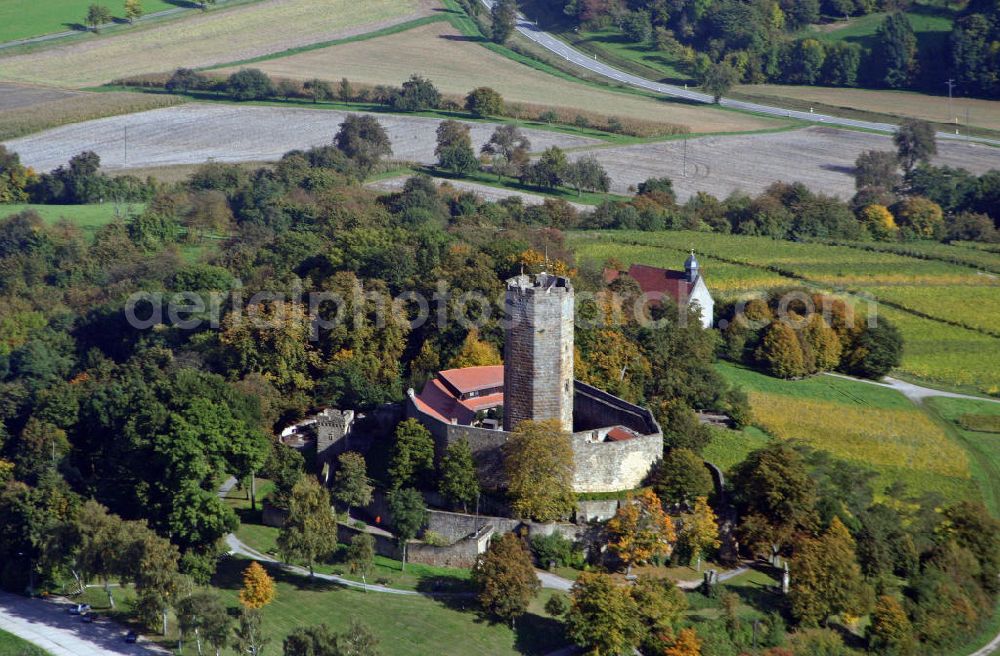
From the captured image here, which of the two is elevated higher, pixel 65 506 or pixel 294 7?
pixel 294 7

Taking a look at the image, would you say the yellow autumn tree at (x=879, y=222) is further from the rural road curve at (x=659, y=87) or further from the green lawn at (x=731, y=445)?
the green lawn at (x=731, y=445)

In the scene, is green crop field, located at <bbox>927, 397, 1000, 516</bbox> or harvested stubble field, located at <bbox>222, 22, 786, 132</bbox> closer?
green crop field, located at <bbox>927, 397, 1000, 516</bbox>

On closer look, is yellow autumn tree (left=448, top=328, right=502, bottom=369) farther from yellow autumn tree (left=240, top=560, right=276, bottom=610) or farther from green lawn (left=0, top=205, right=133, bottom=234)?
green lawn (left=0, top=205, right=133, bottom=234)

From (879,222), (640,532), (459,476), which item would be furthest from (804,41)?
(640,532)

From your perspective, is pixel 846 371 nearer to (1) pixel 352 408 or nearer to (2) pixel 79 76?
(1) pixel 352 408

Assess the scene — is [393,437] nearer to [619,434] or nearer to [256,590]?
[619,434]

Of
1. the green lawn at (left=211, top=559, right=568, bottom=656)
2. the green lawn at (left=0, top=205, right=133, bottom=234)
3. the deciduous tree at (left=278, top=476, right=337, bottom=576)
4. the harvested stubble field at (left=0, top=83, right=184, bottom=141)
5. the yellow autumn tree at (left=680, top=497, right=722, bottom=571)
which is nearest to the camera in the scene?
the green lawn at (left=211, top=559, right=568, bottom=656)

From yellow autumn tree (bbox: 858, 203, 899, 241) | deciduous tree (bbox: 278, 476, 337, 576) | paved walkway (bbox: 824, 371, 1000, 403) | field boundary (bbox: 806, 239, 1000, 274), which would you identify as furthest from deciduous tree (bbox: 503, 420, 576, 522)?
yellow autumn tree (bbox: 858, 203, 899, 241)

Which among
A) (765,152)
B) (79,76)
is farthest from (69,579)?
(79,76)
